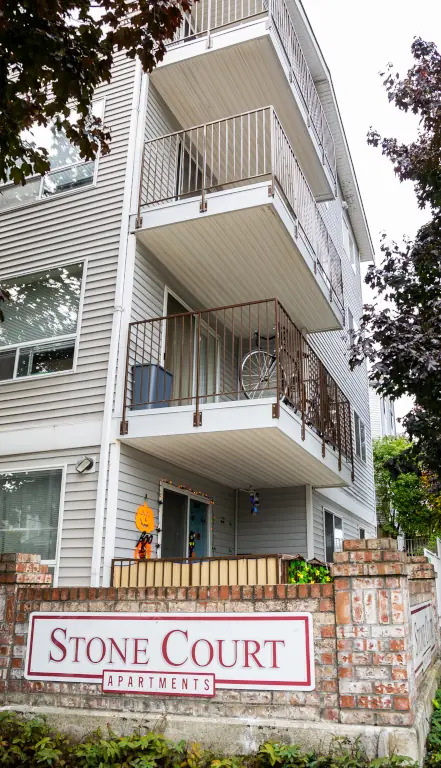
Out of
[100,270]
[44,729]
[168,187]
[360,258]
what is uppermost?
[360,258]

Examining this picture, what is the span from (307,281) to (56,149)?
4.28m

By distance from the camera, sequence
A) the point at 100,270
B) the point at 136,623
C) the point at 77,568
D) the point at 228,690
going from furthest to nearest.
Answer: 1. the point at 100,270
2. the point at 77,568
3. the point at 136,623
4. the point at 228,690

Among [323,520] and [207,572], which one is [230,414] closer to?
[207,572]

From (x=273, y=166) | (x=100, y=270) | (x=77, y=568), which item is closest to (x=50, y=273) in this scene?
(x=100, y=270)

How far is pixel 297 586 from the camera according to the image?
4.50 metres

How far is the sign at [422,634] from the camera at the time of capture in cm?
525

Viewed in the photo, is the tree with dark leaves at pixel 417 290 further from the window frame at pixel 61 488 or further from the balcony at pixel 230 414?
the window frame at pixel 61 488

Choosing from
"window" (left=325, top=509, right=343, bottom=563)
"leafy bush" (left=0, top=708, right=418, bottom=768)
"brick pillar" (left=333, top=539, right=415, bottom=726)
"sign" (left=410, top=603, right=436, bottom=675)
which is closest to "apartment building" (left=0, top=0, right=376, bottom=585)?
"window" (left=325, top=509, right=343, bottom=563)

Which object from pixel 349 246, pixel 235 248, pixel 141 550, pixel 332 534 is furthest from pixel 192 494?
pixel 349 246

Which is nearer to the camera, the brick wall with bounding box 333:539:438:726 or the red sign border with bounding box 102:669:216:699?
the brick wall with bounding box 333:539:438:726

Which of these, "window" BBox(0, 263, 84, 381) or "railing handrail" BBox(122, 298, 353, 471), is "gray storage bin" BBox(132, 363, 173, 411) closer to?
"railing handrail" BBox(122, 298, 353, 471)

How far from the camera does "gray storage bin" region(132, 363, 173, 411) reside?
794 cm

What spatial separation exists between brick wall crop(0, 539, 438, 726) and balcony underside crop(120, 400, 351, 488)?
278cm

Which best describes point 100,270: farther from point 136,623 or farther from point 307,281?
point 136,623
